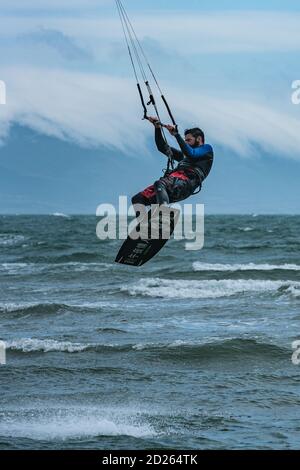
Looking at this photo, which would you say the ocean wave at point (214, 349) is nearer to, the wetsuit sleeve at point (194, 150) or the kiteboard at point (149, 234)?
the kiteboard at point (149, 234)

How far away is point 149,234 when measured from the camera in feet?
46.8

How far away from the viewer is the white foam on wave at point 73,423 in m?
17.3

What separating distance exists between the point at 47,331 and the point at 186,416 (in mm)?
10520

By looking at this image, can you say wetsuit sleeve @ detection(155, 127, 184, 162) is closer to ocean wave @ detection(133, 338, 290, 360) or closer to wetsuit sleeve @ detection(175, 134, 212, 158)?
wetsuit sleeve @ detection(175, 134, 212, 158)

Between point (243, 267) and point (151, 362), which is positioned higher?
point (243, 267)

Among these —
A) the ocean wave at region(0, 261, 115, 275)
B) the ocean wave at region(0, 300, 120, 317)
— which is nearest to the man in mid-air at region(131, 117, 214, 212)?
the ocean wave at region(0, 300, 120, 317)

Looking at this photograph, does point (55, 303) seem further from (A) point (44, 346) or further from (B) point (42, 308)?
(A) point (44, 346)

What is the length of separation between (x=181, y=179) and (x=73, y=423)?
19.1 ft

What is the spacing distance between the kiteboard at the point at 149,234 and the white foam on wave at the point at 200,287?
22.5m

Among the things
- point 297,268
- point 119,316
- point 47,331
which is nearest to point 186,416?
point 47,331

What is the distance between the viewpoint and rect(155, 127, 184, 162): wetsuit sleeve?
42.6 ft

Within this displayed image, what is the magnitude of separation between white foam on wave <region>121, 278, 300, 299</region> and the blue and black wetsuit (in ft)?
75.9

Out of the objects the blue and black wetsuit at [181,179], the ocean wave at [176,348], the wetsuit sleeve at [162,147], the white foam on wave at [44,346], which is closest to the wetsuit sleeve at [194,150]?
the blue and black wetsuit at [181,179]

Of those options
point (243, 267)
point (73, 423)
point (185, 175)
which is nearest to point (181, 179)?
point (185, 175)
